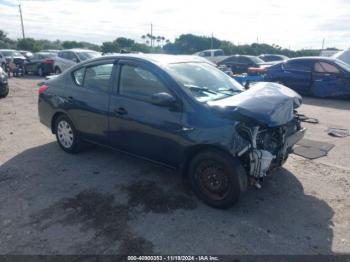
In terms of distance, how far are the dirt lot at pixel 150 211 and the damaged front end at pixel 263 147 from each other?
0.51 m

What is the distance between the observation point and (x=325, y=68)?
10938 millimetres

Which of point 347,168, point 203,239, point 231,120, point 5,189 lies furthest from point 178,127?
point 347,168

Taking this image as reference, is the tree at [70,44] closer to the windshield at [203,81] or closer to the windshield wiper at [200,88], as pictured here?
the windshield at [203,81]

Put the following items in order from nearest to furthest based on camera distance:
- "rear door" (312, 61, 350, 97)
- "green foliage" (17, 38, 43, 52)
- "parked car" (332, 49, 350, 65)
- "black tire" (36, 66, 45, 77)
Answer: "rear door" (312, 61, 350, 97), "parked car" (332, 49, 350, 65), "black tire" (36, 66, 45, 77), "green foliage" (17, 38, 43, 52)

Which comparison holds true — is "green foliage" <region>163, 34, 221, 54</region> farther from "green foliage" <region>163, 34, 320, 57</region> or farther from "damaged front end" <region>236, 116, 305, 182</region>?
"damaged front end" <region>236, 116, 305, 182</region>

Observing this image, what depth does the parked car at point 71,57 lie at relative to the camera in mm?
16703

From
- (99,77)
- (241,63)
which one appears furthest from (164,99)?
(241,63)

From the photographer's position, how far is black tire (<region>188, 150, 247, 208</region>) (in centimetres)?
335

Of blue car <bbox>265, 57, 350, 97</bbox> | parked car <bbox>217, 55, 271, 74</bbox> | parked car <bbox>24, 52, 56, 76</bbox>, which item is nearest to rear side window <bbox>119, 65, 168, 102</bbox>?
blue car <bbox>265, 57, 350, 97</bbox>

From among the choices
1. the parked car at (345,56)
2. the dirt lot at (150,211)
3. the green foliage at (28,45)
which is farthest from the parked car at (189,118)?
the green foliage at (28,45)

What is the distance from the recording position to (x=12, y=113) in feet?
28.0

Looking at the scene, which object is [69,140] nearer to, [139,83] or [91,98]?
[91,98]

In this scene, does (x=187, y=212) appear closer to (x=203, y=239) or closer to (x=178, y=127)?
(x=203, y=239)

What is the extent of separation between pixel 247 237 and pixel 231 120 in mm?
1205
